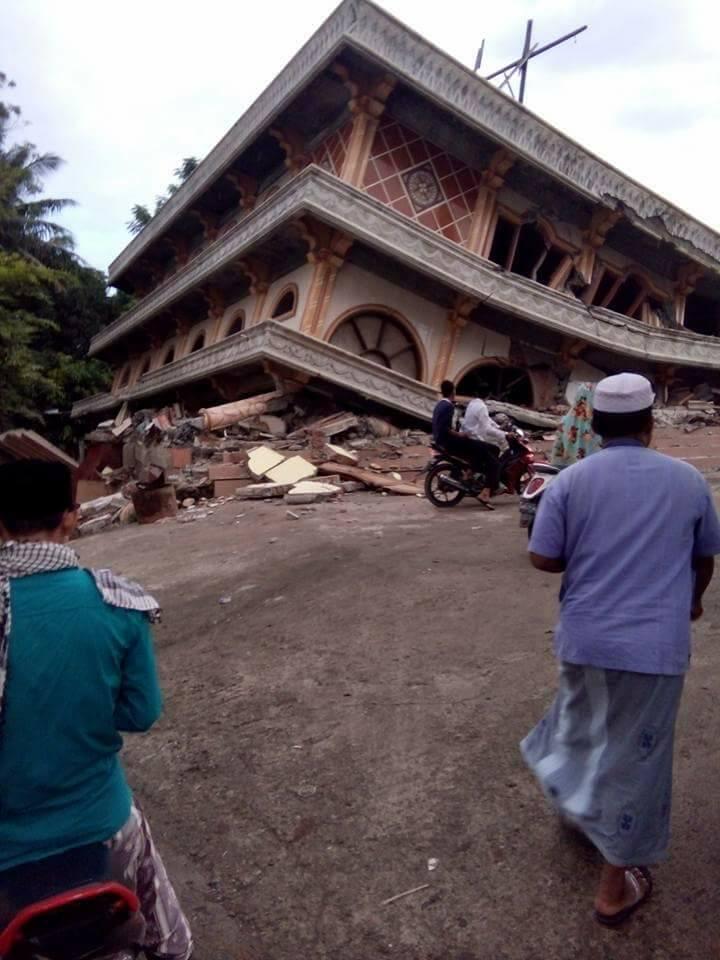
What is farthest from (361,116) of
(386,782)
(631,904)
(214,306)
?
(631,904)

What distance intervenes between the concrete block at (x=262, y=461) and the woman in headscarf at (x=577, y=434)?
4.95m

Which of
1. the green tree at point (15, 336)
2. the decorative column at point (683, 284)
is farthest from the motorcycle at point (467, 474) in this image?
the decorative column at point (683, 284)

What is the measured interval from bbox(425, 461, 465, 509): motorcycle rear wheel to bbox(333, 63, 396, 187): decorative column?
26.0 feet

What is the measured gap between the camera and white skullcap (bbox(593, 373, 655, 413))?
6.56 ft

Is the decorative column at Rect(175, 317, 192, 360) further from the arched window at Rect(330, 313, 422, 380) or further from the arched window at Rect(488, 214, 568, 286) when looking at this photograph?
the arched window at Rect(488, 214, 568, 286)

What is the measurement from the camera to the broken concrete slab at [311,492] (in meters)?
9.09

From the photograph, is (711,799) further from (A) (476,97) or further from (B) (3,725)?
(A) (476,97)

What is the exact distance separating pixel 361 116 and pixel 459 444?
8.68 meters

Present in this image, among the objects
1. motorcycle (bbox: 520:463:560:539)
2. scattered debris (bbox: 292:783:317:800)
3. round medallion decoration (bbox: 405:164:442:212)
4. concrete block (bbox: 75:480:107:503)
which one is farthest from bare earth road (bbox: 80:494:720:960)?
round medallion decoration (bbox: 405:164:442:212)

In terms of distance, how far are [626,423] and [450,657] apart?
212 centimetres

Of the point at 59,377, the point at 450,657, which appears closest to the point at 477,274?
the point at 450,657

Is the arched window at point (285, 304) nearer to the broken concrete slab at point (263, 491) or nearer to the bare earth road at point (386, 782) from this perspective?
the broken concrete slab at point (263, 491)

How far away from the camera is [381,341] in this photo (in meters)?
15.1

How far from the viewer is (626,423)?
2018mm
